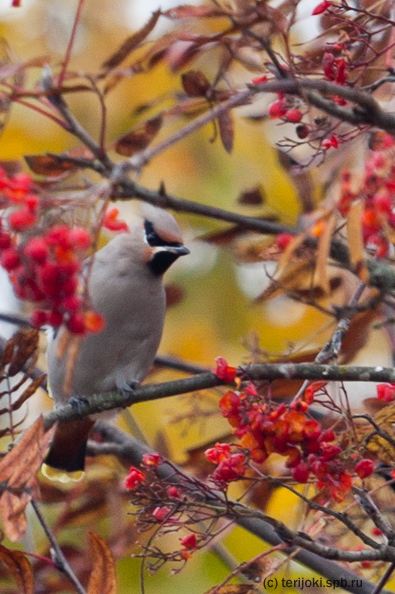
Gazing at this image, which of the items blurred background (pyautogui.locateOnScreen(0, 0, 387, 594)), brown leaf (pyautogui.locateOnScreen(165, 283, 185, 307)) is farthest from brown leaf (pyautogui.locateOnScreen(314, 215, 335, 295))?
blurred background (pyautogui.locateOnScreen(0, 0, 387, 594))

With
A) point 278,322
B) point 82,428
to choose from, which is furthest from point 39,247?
point 278,322

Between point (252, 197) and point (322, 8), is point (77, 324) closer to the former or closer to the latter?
point (322, 8)

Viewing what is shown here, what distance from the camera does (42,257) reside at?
5.46 feet

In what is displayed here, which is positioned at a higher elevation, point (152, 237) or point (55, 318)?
point (55, 318)

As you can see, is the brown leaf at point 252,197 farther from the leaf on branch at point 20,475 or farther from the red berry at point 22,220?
the red berry at point 22,220

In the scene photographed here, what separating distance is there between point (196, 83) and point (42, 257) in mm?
1059

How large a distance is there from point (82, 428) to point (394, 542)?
238cm

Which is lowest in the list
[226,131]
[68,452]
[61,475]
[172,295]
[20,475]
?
[61,475]

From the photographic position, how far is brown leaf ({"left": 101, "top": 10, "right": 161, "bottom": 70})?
2287 millimetres

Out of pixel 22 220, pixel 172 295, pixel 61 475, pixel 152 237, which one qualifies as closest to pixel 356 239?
pixel 22 220

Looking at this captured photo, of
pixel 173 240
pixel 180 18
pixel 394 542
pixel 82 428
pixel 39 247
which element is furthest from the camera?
pixel 82 428

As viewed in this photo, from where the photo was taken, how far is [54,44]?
6164mm

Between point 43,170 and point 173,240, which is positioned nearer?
point 43,170

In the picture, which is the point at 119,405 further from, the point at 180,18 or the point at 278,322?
the point at 278,322
